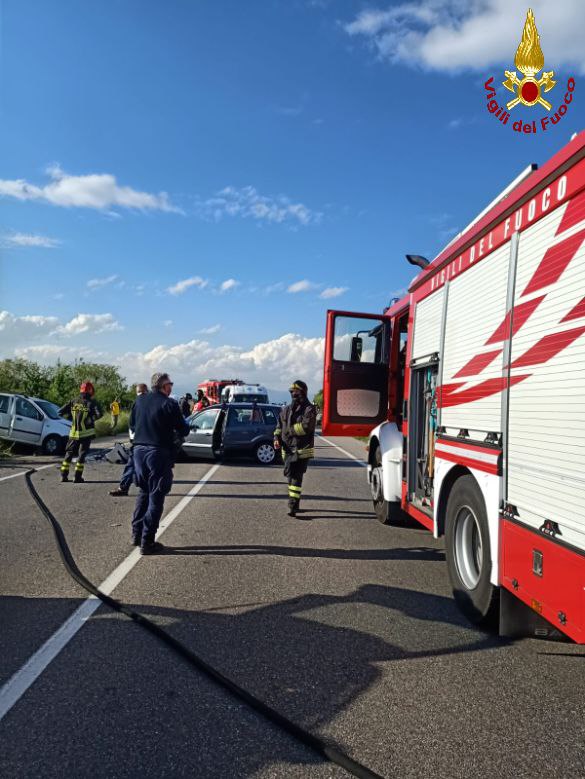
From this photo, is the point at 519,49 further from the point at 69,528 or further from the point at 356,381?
the point at 69,528

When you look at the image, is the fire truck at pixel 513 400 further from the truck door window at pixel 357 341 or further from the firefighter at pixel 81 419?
the firefighter at pixel 81 419

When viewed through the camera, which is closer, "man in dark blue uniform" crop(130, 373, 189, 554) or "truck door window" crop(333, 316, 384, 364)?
"man in dark blue uniform" crop(130, 373, 189, 554)

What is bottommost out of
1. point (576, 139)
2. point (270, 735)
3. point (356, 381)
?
point (270, 735)

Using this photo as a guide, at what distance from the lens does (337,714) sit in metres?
3.23

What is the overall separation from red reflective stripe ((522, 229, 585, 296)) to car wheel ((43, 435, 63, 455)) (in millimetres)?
15931

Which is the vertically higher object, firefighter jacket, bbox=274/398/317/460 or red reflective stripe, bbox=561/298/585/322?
red reflective stripe, bbox=561/298/585/322

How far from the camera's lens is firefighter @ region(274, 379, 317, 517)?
29.2ft

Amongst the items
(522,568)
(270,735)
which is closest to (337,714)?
(270,735)

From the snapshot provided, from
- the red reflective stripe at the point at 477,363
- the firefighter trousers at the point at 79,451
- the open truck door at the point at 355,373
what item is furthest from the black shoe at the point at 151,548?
the firefighter trousers at the point at 79,451

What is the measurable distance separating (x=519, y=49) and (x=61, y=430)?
1479 centimetres

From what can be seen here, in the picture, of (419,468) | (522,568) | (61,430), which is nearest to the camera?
(522,568)

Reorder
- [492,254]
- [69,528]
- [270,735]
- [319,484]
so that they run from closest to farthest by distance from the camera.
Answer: [270,735] < [492,254] < [69,528] < [319,484]

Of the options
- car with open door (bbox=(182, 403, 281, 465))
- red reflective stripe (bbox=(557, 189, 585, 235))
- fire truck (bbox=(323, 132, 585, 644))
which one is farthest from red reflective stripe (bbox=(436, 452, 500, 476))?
car with open door (bbox=(182, 403, 281, 465))

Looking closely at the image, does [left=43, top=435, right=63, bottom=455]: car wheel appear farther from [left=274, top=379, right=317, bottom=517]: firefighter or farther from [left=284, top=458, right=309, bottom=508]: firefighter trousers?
[left=284, top=458, right=309, bottom=508]: firefighter trousers
